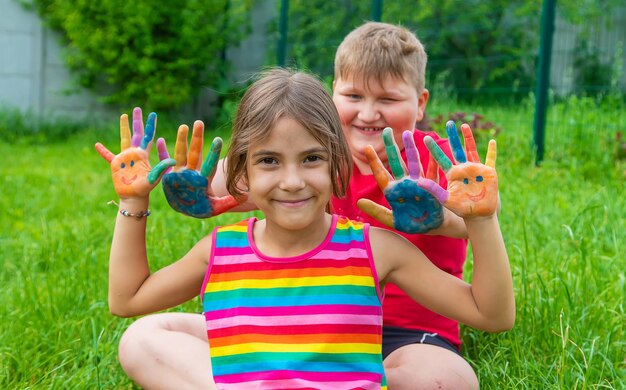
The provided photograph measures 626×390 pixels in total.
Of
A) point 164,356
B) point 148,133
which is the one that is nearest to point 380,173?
point 148,133

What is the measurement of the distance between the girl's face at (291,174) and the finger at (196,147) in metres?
0.15

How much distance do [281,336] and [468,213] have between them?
17.9 inches

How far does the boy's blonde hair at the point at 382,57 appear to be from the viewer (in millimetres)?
2211

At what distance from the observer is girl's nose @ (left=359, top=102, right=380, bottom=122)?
2.20 m

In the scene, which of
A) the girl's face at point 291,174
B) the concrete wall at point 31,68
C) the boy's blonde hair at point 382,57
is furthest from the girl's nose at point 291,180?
the concrete wall at point 31,68

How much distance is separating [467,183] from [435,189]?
6 centimetres

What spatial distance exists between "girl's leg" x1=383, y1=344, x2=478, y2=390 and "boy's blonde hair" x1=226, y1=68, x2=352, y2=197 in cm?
49

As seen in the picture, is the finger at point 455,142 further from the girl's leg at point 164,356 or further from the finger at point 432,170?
the girl's leg at point 164,356

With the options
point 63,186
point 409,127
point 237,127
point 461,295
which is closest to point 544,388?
point 461,295

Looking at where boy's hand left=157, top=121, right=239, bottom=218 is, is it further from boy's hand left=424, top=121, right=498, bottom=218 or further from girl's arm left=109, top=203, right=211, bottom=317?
boy's hand left=424, top=121, right=498, bottom=218

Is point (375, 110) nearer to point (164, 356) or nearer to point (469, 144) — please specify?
point (469, 144)

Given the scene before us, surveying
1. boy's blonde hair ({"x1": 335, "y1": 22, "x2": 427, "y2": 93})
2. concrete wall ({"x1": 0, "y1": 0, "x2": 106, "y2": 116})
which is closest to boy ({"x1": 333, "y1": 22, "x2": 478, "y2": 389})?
boy's blonde hair ({"x1": 335, "y1": 22, "x2": 427, "y2": 93})

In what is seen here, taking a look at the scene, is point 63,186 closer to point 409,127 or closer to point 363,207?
point 409,127

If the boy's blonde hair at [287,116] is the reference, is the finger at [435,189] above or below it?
below
